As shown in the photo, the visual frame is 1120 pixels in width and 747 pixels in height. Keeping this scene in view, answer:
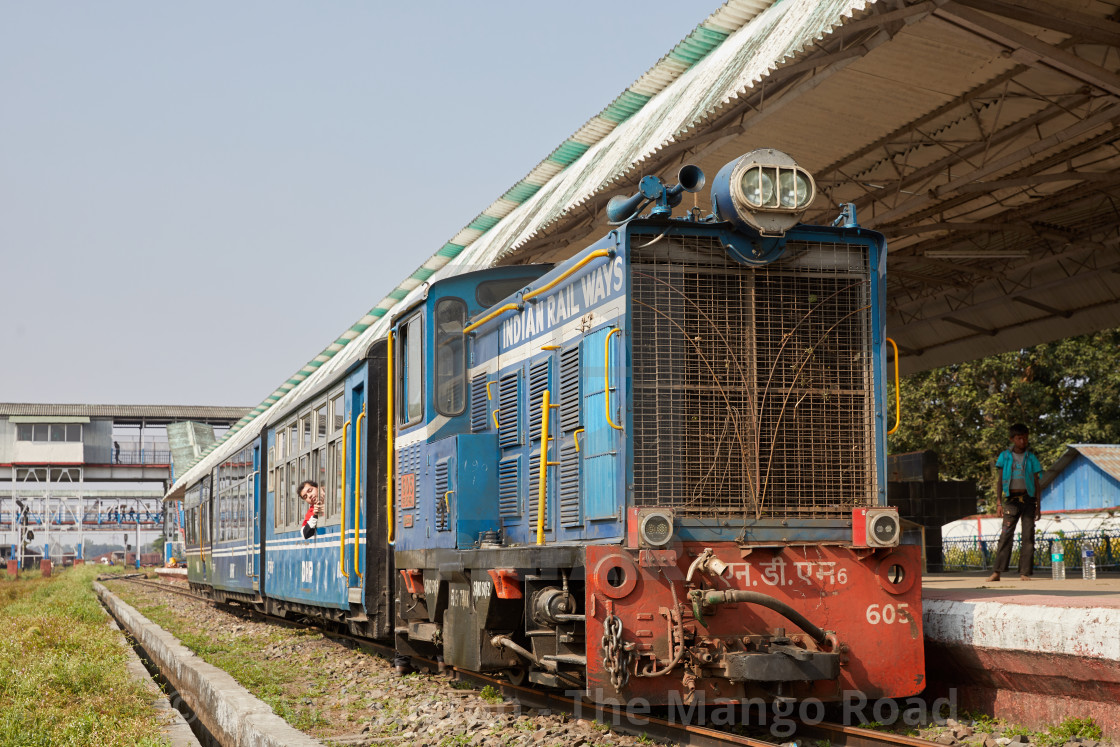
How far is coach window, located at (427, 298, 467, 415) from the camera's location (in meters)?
8.37

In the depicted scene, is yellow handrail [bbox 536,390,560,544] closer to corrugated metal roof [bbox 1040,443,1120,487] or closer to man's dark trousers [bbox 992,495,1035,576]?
man's dark trousers [bbox 992,495,1035,576]

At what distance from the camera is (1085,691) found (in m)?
5.91

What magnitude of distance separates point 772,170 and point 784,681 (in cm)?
287

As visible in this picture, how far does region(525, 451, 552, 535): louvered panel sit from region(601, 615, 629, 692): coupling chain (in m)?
1.49

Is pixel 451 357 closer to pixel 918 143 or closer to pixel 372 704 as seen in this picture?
pixel 372 704

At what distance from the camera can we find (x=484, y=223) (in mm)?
18547

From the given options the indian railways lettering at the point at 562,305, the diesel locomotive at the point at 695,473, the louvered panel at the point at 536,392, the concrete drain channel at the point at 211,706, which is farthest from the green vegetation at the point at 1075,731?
the concrete drain channel at the point at 211,706

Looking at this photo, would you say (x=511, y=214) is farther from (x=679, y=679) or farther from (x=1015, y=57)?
(x=679, y=679)

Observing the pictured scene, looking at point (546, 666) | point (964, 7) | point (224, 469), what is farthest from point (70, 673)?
point (224, 469)

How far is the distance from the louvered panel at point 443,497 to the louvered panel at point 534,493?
2.22ft

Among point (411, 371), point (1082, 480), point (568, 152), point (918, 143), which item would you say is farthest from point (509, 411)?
point (1082, 480)

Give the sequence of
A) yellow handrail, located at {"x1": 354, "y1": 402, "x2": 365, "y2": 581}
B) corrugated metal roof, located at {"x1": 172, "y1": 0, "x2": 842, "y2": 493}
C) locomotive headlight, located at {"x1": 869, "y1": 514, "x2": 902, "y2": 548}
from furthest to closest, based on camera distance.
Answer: yellow handrail, located at {"x1": 354, "y1": 402, "x2": 365, "y2": 581} → corrugated metal roof, located at {"x1": 172, "y1": 0, "x2": 842, "y2": 493} → locomotive headlight, located at {"x1": 869, "y1": 514, "x2": 902, "y2": 548}

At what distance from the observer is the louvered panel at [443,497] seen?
793 centimetres

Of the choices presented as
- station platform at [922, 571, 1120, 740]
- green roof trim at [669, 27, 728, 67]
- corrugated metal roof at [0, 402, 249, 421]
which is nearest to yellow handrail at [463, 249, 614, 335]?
station platform at [922, 571, 1120, 740]
